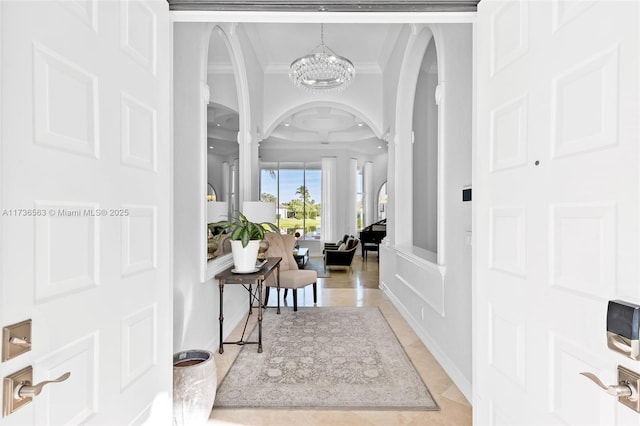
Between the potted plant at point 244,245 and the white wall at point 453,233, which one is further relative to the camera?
the potted plant at point 244,245

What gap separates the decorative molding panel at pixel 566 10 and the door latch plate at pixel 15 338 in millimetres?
1703

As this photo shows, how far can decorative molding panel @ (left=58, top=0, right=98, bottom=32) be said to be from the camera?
0.98 m

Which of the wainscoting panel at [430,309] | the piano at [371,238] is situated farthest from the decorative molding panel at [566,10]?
the piano at [371,238]

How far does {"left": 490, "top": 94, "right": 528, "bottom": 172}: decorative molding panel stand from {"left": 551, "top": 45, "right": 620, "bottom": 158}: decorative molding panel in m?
0.14

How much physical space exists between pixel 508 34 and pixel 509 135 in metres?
0.39

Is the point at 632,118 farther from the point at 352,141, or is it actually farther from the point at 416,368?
the point at 352,141

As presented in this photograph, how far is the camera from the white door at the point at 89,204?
83 cm

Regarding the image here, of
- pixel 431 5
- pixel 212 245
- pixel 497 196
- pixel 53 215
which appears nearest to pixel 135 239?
pixel 53 215

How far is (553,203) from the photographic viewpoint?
1070 mm

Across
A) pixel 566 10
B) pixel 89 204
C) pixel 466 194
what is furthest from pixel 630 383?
pixel 466 194

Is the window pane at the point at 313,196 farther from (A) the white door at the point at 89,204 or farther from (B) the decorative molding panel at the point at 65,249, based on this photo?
(B) the decorative molding panel at the point at 65,249

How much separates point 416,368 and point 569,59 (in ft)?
8.04

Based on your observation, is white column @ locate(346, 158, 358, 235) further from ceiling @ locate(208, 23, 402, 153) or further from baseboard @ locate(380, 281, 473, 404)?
baseboard @ locate(380, 281, 473, 404)

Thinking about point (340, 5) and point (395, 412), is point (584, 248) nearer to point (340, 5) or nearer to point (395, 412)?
point (340, 5)
